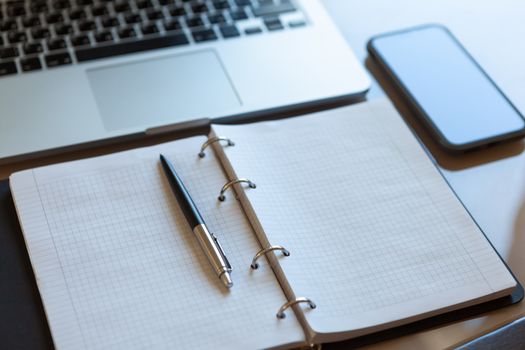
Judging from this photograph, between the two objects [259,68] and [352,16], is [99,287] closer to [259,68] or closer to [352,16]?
[259,68]

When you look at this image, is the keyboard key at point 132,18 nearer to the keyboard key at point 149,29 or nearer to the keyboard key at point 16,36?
the keyboard key at point 149,29

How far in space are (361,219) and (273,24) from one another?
0.33 m

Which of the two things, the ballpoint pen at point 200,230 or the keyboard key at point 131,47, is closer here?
the ballpoint pen at point 200,230

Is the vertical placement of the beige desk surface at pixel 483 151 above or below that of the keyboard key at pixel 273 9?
below

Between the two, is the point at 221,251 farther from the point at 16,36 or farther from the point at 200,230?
the point at 16,36

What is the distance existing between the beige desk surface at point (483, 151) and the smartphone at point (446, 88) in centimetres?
2

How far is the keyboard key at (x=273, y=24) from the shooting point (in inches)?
36.5

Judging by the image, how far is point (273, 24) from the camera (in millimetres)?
930

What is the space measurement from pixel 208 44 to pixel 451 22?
0.36 metres

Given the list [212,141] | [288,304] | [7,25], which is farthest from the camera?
[7,25]

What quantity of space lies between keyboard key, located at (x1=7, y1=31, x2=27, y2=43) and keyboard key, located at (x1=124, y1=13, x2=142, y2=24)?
13cm

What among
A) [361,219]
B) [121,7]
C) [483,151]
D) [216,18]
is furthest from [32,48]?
[483,151]

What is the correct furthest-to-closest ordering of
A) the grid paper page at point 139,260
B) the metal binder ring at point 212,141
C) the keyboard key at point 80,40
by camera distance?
the keyboard key at point 80,40
the metal binder ring at point 212,141
the grid paper page at point 139,260

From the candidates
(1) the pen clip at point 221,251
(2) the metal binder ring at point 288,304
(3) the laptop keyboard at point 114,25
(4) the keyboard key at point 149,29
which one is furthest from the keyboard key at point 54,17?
(2) the metal binder ring at point 288,304
